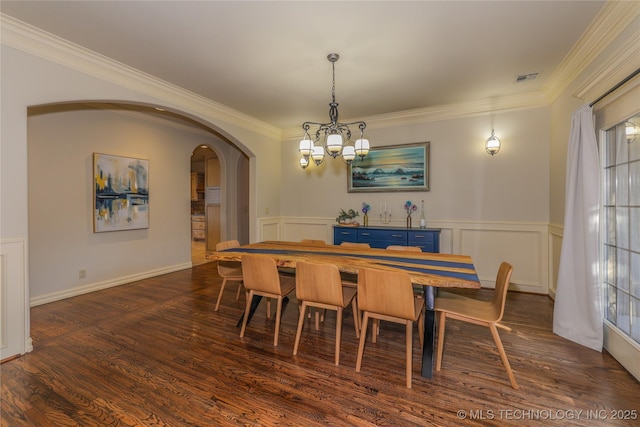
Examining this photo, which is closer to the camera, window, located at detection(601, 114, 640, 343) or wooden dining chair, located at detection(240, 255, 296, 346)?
window, located at detection(601, 114, 640, 343)

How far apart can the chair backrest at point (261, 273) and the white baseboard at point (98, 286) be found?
9.61 ft

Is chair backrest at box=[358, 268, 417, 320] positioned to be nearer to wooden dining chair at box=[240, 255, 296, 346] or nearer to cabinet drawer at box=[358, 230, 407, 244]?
wooden dining chair at box=[240, 255, 296, 346]

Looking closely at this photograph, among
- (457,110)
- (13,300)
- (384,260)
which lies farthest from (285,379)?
(457,110)

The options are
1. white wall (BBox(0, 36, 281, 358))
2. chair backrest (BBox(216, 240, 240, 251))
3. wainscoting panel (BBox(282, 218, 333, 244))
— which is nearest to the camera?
white wall (BBox(0, 36, 281, 358))

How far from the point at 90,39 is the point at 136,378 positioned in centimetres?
291

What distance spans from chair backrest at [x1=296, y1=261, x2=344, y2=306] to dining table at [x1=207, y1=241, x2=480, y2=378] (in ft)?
0.44

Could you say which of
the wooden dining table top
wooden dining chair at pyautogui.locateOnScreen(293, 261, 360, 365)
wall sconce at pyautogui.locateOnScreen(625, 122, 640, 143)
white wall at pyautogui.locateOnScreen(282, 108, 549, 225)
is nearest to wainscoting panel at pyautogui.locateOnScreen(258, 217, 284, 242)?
white wall at pyautogui.locateOnScreen(282, 108, 549, 225)

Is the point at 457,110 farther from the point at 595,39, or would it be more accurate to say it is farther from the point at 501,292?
the point at 501,292

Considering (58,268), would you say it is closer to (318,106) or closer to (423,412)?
(318,106)

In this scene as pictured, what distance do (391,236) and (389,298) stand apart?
2.43 meters

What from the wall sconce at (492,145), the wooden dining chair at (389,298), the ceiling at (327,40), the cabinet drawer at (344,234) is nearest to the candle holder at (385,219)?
the cabinet drawer at (344,234)

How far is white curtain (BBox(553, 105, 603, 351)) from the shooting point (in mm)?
2562

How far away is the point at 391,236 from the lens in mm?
4457

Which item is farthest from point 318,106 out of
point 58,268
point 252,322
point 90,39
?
point 58,268
